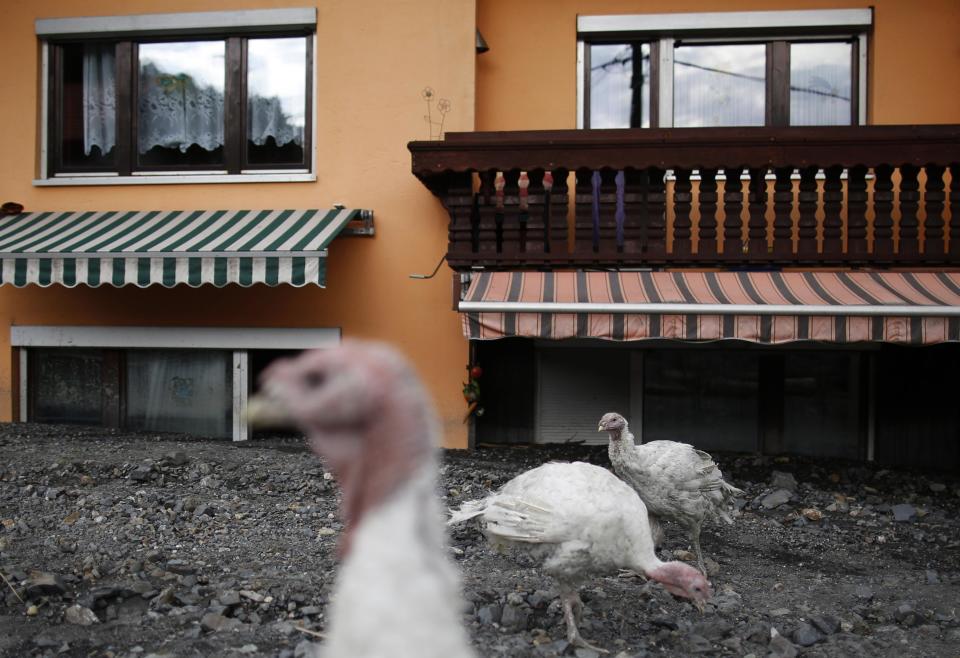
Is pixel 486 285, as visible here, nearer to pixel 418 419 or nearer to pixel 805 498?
pixel 805 498

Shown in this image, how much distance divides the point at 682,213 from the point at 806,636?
5075mm

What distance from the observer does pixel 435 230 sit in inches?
369

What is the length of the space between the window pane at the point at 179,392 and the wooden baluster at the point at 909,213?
8.05m

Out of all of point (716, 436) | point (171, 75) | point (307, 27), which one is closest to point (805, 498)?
point (716, 436)

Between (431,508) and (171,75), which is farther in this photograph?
(171,75)

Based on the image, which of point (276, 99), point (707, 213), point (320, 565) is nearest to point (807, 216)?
point (707, 213)

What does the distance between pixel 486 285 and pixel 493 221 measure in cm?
137

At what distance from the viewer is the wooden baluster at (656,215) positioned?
845cm

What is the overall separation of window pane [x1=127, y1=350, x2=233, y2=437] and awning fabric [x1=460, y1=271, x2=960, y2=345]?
423 centimetres

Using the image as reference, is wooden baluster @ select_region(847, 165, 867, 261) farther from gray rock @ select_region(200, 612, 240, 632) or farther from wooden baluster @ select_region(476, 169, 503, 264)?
gray rock @ select_region(200, 612, 240, 632)

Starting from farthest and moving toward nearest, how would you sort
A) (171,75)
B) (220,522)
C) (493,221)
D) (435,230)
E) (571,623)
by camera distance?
(171,75), (435,230), (493,221), (220,522), (571,623)

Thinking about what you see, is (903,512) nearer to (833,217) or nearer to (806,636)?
(833,217)

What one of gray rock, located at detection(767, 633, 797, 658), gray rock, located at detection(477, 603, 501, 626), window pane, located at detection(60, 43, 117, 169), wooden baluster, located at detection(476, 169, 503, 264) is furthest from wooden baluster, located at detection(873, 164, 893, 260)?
window pane, located at detection(60, 43, 117, 169)

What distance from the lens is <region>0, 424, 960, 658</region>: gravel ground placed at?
430 centimetres
